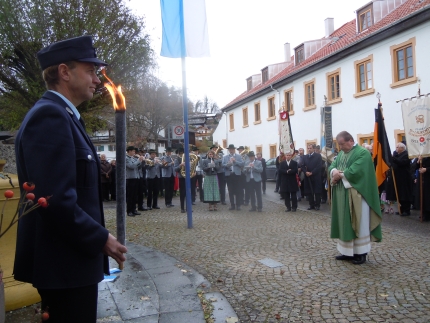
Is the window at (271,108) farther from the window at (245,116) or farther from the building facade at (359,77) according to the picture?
the window at (245,116)

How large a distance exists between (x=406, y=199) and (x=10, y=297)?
9.98 meters

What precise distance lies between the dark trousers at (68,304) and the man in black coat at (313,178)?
11439mm

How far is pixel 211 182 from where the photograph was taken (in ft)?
43.3

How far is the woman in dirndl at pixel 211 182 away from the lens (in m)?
13.1

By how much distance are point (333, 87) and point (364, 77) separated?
2950 millimetres

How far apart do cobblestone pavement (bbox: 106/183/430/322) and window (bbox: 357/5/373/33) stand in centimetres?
1490

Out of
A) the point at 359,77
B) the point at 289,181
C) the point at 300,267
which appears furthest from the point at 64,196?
the point at 359,77

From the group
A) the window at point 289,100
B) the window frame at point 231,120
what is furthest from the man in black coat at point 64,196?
the window frame at point 231,120

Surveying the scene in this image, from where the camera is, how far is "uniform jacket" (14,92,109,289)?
173cm

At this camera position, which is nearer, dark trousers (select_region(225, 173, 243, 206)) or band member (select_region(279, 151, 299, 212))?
band member (select_region(279, 151, 299, 212))

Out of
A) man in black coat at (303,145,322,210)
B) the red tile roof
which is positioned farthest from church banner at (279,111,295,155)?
the red tile roof

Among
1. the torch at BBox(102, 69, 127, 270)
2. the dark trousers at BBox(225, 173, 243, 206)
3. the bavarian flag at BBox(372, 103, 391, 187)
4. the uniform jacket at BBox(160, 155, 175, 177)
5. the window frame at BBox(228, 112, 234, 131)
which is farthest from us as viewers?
the window frame at BBox(228, 112, 234, 131)

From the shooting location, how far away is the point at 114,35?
399 inches

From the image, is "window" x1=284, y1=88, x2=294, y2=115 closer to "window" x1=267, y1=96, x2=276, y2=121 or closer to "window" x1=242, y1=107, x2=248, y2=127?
"window" x1=267, y1=96, x2=276, y2=121
